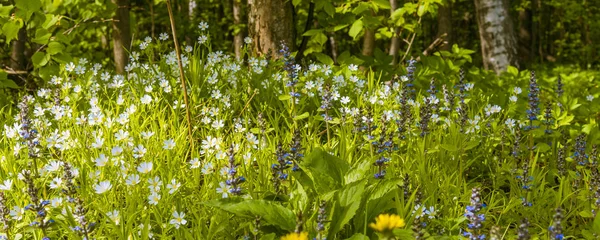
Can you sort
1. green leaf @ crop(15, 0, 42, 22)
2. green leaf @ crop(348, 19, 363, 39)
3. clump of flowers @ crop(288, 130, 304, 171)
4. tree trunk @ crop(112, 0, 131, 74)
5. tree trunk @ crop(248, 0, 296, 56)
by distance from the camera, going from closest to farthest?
clump of flowers @ crop(288, 130, 304, 171) < green leaf @ crop(15, 0, 42, 22) < green leaf @ crop(348, 19, 363, 39) < tree trunk @ crop(248, 0, 296, 56) < tree trunk @ crop(112, 0, 131, 74)

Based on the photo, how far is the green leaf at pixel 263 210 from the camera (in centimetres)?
225

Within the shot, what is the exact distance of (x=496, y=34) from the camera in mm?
7305

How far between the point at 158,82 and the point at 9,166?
1.37 meters

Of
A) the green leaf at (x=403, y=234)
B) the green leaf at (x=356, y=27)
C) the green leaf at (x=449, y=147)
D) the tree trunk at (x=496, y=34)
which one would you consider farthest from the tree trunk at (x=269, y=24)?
the tree trunk at (x=496, y=34)

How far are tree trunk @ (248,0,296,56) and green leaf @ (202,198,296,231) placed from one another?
2.77 meters

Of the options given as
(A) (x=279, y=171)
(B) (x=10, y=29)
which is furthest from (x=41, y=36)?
(A) (x=279, y=171)

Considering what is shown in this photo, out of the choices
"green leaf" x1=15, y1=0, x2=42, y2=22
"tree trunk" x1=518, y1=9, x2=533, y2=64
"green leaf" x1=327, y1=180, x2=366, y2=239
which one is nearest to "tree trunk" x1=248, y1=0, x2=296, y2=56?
"green leaf" x1=15, y1=0, x2=42, y2=22

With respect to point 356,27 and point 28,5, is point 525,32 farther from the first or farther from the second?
point 28,5

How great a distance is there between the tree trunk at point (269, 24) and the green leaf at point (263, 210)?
Result: 109 inches

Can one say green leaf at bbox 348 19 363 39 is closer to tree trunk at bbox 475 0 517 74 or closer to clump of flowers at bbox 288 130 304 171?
clump of flowers at bbox 288 130 304 171

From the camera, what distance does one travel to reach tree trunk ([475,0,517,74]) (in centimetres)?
719

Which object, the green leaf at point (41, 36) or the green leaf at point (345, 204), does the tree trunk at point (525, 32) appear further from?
the green leaf at point (345, 204)

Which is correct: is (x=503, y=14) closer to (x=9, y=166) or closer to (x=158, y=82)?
(x=158, y=82)

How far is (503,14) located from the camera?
721 centimetres
